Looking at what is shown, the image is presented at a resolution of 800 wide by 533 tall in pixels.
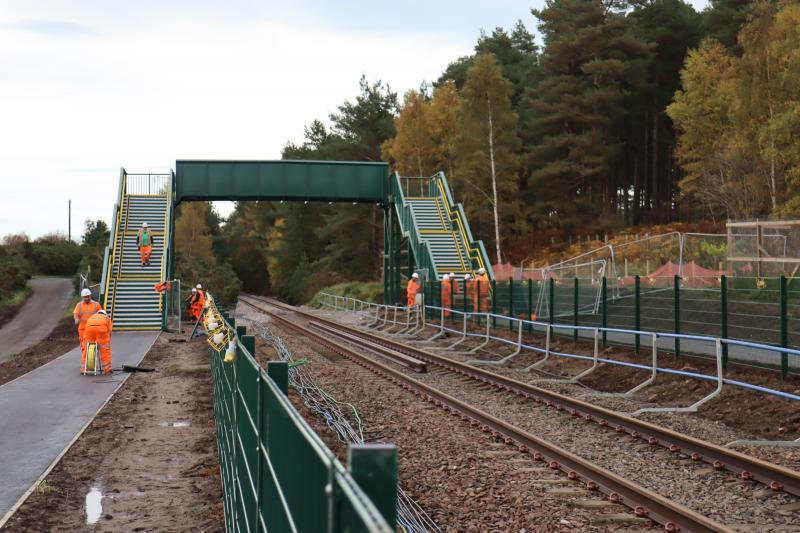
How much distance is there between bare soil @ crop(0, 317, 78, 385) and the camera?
70.9ft

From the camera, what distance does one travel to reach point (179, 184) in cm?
4316

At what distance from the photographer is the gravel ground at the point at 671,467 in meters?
7.47

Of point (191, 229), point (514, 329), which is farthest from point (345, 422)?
point (191, 229)

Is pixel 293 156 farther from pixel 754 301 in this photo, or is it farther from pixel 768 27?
pixel 754 301

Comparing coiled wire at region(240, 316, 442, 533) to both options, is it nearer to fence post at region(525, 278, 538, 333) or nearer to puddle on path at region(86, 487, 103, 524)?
puddle on path at region(86, 487, 103, 524)

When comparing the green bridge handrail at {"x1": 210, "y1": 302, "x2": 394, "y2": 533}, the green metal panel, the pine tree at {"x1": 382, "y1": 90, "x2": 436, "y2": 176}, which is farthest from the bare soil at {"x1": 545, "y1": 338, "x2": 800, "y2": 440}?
the pine tree at {"x1": 382, "y1": 90, "x2": 436, "y2": 176}

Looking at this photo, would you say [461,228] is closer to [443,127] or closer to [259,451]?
[443,127]

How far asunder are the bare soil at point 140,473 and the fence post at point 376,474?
617 cm

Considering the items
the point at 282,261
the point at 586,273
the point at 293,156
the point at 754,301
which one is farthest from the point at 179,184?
the point at 293,156

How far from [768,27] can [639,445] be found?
39.6m

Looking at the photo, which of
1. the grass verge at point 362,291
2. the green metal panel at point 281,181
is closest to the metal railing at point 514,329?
the grass verge at point 362,291

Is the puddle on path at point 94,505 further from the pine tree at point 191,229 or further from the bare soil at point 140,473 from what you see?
the pine tree at point 191,229

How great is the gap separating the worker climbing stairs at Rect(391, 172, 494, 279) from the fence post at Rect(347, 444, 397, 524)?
1331 inches

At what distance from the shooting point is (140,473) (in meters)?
9.71
